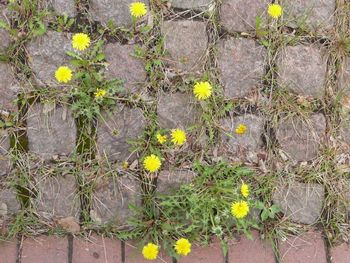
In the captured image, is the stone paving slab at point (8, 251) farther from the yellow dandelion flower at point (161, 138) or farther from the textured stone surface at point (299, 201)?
the textured stone surface at point (299, 201)

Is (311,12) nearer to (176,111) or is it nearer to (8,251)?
(176,111)

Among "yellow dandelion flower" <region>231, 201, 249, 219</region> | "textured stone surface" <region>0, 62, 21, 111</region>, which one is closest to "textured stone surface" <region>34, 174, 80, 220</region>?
"textured stone surface" <region>0, 62, 21, 111</region>

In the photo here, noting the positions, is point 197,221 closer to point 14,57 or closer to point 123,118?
point 123,118

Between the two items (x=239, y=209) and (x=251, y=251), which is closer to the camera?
(x=239, y=209)

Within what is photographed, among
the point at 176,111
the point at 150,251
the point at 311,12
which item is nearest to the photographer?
the point at 150,251

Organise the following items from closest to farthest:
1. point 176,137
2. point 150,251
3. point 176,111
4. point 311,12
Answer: point 150,251 → point 176,137 → point 176,111 → point 311,12

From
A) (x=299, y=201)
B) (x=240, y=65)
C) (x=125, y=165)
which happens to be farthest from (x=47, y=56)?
(x=299, y=201)

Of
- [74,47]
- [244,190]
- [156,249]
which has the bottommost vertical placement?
[156,249]

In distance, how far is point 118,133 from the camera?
8.29 feet

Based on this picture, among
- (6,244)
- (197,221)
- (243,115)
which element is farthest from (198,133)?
(6,244)

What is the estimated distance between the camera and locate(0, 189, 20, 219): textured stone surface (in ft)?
8.07

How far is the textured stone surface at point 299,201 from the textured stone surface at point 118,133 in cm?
77

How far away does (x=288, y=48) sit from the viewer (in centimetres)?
267

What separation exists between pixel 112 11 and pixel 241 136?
908mm
